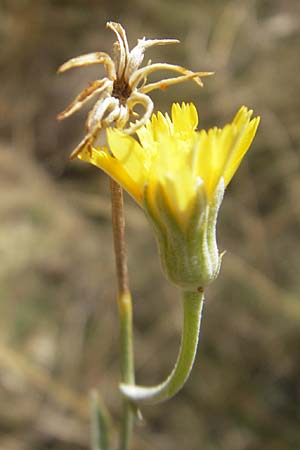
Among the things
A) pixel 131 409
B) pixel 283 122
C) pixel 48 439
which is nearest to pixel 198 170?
pixel 131 409

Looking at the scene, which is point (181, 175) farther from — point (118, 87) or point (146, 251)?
point (146, 251)

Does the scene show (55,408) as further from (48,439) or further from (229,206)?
(229,206)

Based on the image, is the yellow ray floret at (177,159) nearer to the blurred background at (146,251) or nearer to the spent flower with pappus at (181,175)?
the spent flower with pappus at (181,175)

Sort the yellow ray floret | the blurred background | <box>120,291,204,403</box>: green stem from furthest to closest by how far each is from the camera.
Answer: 1. the blurred background
2. <box>120,291,204,403</box>: green stem
3. the yellow ray floret

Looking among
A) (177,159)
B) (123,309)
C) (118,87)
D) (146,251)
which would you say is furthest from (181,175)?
(146,251)

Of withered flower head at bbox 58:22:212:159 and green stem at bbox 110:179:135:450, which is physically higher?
withered flower head at bbox 58:22:212:159

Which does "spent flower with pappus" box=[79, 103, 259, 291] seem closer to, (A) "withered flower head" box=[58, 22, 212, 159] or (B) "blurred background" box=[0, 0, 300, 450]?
(A) "withered flower head" box=[58, 22, 212, 159]

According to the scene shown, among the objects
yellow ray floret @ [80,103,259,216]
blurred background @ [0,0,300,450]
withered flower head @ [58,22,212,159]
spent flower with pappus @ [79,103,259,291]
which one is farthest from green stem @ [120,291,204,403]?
blurred background @ [0,0,300,450]
